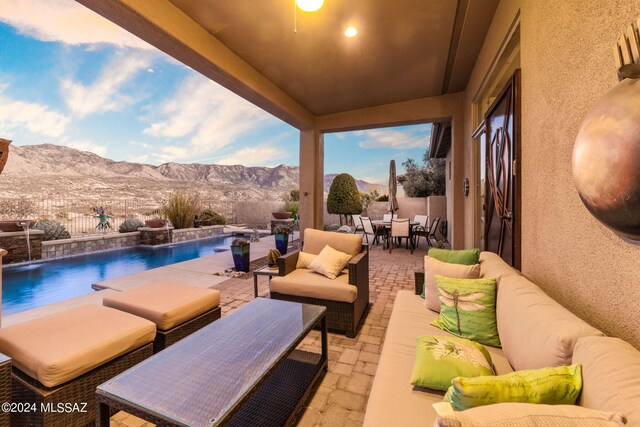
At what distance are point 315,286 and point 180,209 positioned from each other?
7953 millimetres

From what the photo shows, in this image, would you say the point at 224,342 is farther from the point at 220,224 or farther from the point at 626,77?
the point at 220,224

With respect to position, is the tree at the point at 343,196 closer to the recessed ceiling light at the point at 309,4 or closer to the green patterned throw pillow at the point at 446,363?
the recessed ceiling light at the point at 309,4

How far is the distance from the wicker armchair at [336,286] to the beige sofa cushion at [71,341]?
123 cm

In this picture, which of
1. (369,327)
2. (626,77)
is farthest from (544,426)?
(369,327)

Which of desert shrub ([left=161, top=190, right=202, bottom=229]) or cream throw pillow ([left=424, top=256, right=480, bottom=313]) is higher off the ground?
desert shrub ([left=161, top=190, right=202, bottom=229])

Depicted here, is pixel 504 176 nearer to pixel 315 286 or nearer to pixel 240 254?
pixel 315 286

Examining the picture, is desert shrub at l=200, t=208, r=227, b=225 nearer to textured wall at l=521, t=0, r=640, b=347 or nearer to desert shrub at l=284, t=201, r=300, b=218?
desert shrub at l=284, t=201, r=300, b=218

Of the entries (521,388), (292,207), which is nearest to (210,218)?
(292,207)

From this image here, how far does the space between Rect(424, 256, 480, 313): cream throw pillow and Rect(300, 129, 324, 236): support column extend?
4.87 meters

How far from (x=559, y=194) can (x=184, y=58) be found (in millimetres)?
4155

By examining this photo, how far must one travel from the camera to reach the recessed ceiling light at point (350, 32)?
11.2 feet

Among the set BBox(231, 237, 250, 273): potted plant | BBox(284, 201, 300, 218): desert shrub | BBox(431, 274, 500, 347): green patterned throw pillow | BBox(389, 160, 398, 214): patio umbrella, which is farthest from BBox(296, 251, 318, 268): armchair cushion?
BBox(284, 201, 300, 218): desert shrub

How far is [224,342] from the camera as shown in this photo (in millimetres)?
1515

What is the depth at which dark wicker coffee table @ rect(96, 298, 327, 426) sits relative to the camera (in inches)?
40.6
